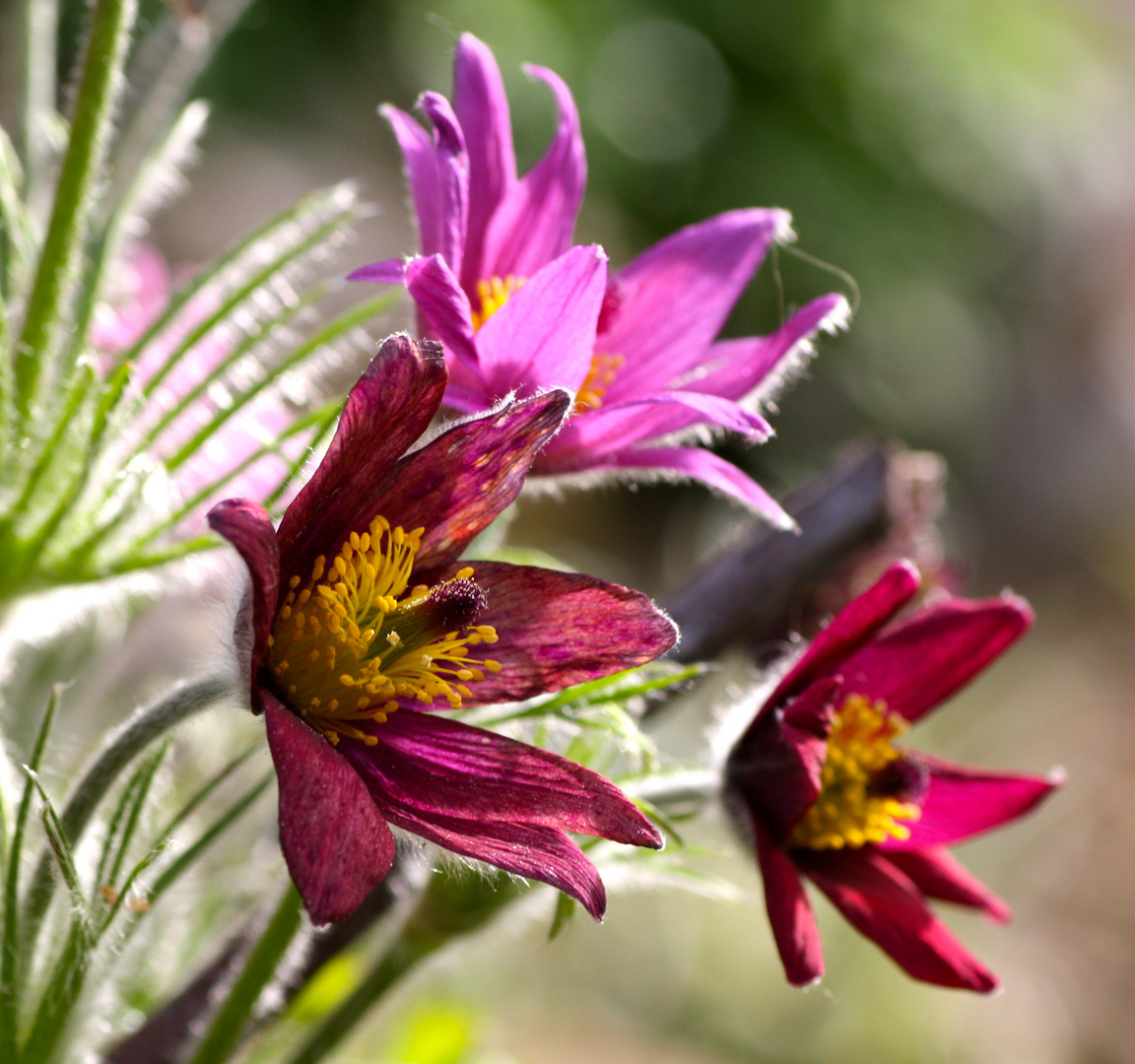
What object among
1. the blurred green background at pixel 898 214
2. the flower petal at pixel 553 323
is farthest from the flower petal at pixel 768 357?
the blurred green background at pixel 898 214

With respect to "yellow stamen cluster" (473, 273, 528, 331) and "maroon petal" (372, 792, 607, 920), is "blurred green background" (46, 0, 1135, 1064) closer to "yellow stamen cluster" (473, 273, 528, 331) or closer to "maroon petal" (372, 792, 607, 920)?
"yellow stamen cluster" (473, 273, 528, 331)

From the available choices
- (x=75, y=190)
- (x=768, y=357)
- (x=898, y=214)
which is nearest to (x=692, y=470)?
(x=768, y=357)

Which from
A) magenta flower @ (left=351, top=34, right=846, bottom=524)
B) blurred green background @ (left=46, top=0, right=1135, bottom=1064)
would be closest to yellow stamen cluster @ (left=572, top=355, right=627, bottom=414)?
magenta flower @ (left=351, top=34, right=846, bottom=524)

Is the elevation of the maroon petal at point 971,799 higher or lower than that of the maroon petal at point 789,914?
higher

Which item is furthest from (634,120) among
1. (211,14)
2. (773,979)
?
(211,14)

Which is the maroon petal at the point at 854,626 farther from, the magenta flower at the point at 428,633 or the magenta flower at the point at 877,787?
the magenta flower at the point at 428,633
